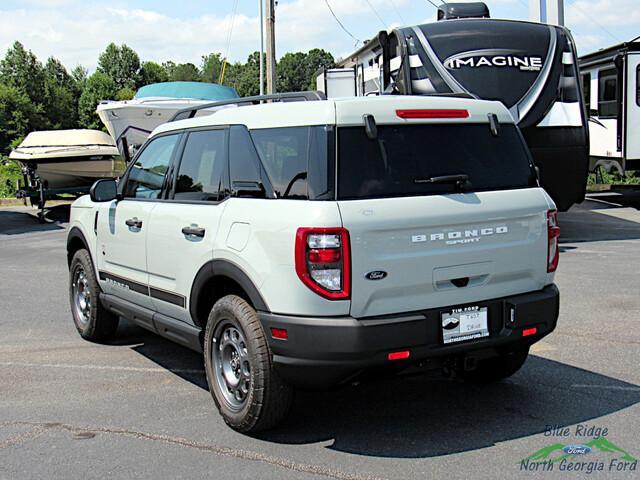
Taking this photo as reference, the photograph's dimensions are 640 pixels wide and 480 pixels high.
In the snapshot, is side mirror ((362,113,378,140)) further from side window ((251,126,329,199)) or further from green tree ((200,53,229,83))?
green tree ((200,53,229,83))

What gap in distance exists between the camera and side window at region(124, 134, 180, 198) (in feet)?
18.8

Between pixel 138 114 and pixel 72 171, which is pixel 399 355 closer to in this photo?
pixel 138 114

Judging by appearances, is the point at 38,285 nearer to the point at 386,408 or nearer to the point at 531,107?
the point at 386,408

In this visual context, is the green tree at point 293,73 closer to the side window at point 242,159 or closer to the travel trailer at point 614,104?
the travel trailer at point 614,104

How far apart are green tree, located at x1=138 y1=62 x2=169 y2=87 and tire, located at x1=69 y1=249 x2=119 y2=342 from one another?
7712 cm

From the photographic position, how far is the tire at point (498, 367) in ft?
17.5

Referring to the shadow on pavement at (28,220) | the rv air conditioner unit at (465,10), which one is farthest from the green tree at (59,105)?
the rv air conditioner unit at (465,10)

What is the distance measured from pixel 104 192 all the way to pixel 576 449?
402 centimetres

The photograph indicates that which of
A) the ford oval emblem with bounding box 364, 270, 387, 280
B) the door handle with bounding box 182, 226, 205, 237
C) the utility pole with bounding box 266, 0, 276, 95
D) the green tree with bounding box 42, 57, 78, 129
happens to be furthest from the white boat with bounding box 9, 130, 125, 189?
the green tree with bounding box 42, 57, 78, 129

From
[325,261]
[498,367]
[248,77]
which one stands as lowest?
[498,367]

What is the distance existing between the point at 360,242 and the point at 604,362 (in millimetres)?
2862

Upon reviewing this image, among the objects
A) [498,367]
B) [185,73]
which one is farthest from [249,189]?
[185,73]

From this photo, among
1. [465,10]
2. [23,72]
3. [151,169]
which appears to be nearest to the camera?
[151,169]

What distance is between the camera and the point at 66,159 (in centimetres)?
1939
